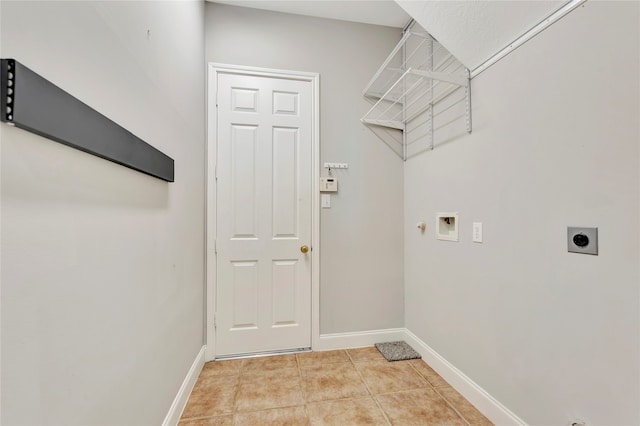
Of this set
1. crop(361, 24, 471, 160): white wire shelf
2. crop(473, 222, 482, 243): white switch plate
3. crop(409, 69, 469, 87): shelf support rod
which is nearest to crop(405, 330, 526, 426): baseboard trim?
crop(473, 222, 482, 243): white switch plate

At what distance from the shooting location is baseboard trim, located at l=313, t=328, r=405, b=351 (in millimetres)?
2330

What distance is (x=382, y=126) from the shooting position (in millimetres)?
2477

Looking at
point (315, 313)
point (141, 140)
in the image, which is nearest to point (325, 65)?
point (141, 140)

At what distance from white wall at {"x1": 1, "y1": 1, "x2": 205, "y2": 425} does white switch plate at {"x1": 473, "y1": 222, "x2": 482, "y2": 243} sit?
70.2 inches

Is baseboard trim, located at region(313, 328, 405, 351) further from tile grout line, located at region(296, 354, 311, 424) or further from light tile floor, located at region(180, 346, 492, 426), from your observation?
tile grout line, located at region(296, 354, 311, 424)

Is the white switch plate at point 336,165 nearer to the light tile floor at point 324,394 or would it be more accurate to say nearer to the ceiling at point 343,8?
the ceiling at point 343,8

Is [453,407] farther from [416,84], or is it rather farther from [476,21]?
[476,21]

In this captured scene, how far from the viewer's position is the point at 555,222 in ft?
3.90

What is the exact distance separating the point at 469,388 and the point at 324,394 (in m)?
0.92

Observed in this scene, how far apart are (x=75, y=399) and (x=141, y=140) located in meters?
0.88

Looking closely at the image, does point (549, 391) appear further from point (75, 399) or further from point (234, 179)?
point (234, 179)

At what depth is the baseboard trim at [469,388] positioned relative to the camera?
143 centimetres

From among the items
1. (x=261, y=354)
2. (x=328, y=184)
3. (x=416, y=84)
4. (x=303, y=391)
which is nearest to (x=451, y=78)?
(x=416, y=84)

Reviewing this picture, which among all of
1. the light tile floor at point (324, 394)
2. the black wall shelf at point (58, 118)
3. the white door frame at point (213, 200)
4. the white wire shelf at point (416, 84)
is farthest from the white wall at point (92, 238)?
the white wire shelf at point (416, 84)
